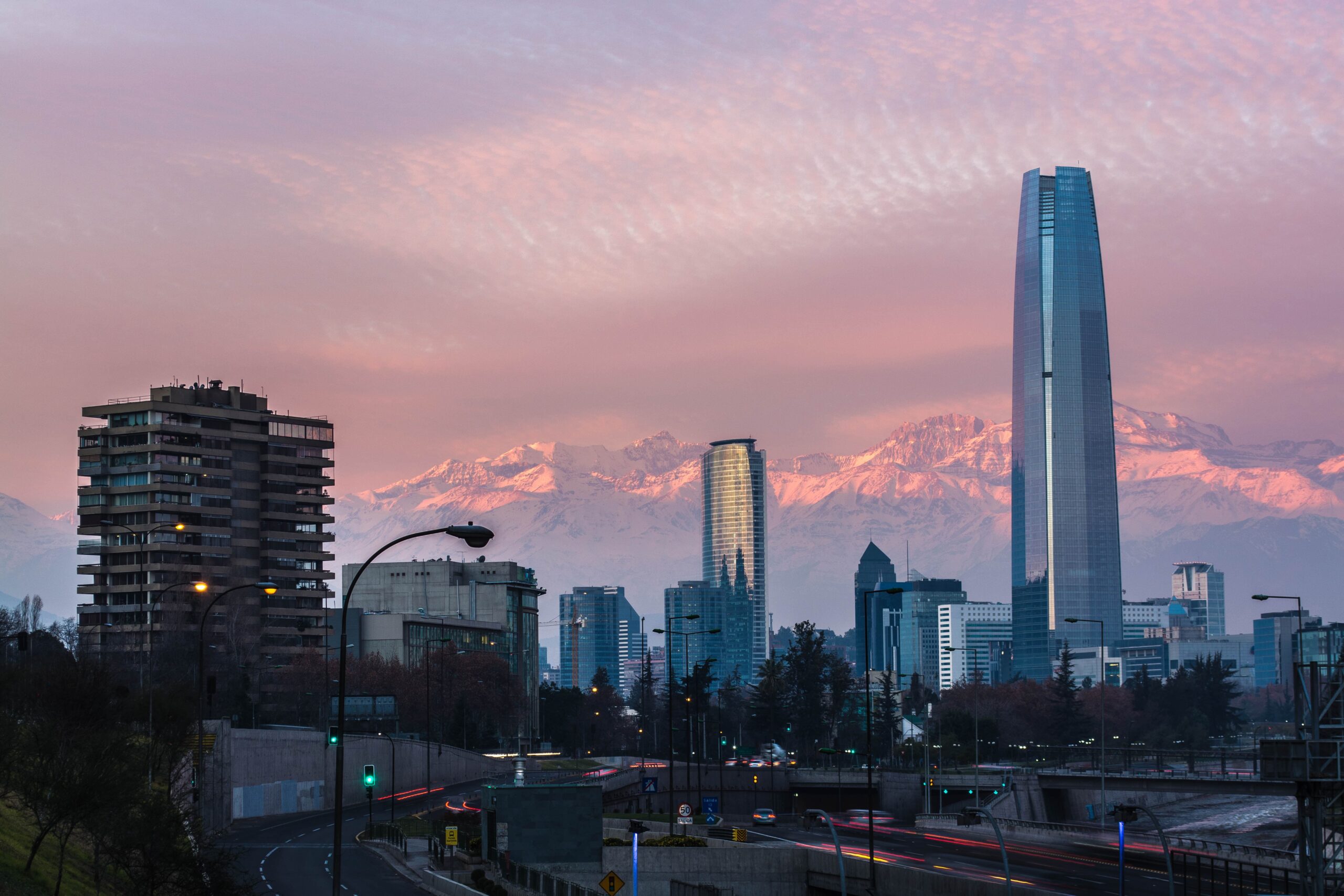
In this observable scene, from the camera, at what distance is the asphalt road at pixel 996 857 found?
80125 mm

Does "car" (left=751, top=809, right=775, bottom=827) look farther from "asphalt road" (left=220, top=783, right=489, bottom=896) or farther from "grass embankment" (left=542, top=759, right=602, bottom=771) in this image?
"grass embankment" (left=542, top=759, right=602, bottom=771)

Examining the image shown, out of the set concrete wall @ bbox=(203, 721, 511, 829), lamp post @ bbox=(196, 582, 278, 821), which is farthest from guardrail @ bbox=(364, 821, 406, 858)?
lamp post @ bbox=(196, 582, 278, 821)

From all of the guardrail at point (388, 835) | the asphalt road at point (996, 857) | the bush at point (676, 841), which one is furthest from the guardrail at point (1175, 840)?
the guardrail at point (388, 835)

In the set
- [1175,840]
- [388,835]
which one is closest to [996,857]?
[1175,840]

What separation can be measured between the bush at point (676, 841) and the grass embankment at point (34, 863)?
33.1 metres

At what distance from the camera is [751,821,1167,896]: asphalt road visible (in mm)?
80125

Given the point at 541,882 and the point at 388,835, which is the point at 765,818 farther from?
the point at 541,882

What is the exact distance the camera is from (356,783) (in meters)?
144

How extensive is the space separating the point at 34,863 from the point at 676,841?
137 ft

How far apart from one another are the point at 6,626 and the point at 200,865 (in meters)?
118

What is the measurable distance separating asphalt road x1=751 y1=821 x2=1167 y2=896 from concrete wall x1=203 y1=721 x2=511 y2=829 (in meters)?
34.2

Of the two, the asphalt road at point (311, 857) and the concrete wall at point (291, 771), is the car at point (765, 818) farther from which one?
the concrete wall at point (291, 771)

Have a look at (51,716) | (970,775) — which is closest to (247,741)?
(51,716)

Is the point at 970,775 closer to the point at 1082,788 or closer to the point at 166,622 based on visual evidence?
the point at 1082,788
